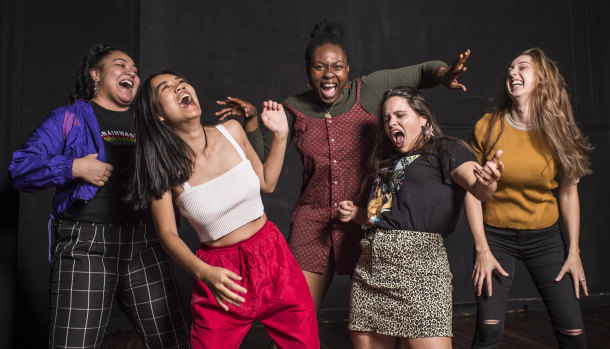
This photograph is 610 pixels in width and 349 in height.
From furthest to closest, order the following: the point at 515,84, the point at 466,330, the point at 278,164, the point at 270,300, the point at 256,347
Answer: the point at 466,330 < the point at 256,347 < the point at 515,84 < the point at 278,164 < the point at 270,300

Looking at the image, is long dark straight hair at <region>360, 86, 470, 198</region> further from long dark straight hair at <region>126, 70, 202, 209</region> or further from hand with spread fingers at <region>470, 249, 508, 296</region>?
long dark straight hair at <region>126, 70, 202, 209</region>

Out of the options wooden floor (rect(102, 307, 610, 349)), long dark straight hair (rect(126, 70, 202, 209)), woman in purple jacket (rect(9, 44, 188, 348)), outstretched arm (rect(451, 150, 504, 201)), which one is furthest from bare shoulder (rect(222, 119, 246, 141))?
wooden floor (rect(102, 307, 610, 349))

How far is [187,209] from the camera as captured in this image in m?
1.70

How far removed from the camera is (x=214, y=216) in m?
1.68

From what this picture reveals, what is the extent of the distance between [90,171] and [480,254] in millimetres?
1663

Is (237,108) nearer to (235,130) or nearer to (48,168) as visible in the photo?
(235,130)

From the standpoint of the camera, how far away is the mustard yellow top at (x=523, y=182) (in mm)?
2084

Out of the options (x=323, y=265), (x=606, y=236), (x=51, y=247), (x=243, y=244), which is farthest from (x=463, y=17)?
(x=51, y=247)

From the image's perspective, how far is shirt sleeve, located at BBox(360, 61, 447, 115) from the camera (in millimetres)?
2281

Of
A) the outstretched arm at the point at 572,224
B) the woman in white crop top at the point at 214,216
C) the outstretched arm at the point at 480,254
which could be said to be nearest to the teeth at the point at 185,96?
the woman in white crop top at the point at 214,216

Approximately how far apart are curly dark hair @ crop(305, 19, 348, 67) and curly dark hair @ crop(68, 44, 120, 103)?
0.94m

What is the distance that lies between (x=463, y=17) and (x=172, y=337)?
404 cm

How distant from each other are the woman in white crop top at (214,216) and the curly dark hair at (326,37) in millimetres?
722

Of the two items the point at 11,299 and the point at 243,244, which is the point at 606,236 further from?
the point at 11,299
